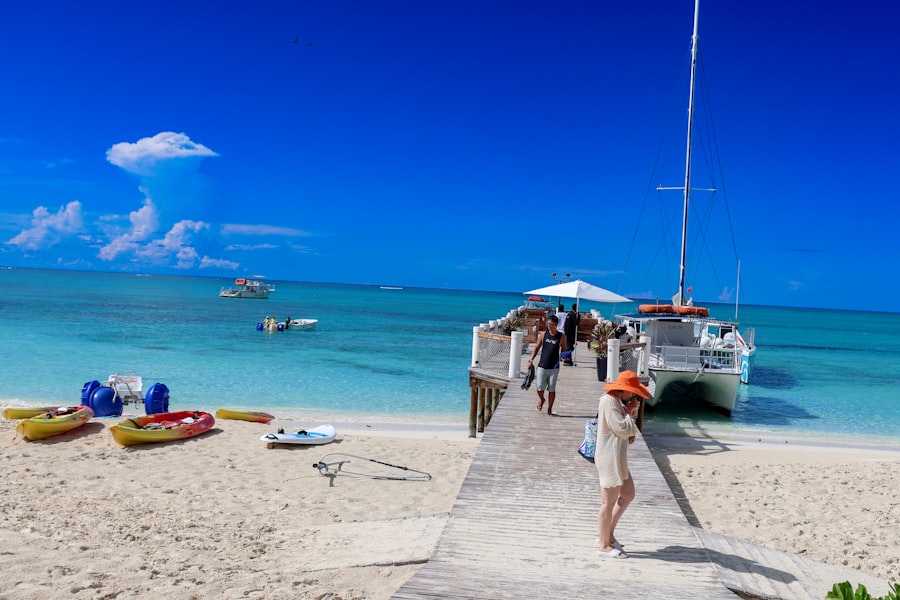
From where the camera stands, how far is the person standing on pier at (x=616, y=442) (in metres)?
5.83

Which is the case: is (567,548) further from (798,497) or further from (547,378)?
(798,497)

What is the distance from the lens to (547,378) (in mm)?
11703

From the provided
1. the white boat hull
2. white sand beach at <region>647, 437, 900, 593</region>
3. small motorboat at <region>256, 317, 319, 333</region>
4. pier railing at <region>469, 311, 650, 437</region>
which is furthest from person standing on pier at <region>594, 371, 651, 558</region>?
small motorboat at <region>256, 317, 319, 333</region>

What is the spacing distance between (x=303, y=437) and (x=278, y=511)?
4.47 m

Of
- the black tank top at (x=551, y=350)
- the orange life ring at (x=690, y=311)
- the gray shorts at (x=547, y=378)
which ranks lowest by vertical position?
the gray shorts at (x=547, y=378)

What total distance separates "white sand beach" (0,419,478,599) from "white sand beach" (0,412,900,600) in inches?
1.1

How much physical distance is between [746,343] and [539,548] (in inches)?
1149

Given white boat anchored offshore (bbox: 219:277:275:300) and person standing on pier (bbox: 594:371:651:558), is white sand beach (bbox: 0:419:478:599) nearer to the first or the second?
person standing on pier (bbox: 594:371:651:558)

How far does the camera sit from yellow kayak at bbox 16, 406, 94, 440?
13188 mm

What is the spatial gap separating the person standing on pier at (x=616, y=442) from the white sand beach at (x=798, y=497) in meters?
4.25

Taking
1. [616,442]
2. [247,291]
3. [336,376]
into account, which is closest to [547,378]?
[616,442]

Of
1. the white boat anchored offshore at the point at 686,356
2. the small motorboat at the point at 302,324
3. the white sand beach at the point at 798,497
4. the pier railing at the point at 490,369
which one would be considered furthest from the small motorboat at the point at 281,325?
the white sand beach at the point at 798,497

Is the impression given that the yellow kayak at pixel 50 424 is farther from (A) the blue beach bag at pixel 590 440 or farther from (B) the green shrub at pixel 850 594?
(B) the green shrub at pixel 850 594

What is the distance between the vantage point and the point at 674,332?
861 inches
